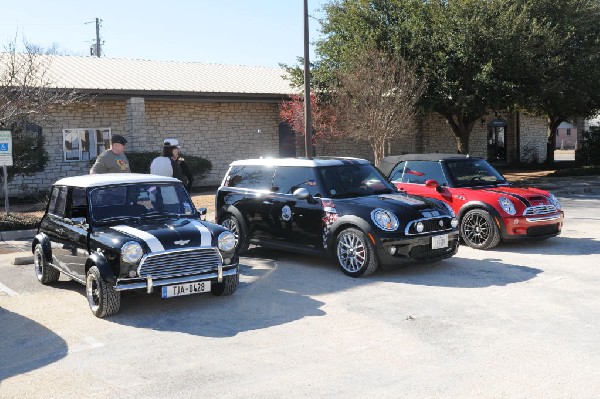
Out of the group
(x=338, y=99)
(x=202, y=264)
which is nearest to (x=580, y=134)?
(x=338, y=99)

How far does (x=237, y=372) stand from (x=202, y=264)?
6.79ft

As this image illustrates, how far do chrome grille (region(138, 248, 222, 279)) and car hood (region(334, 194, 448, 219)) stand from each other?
237cm

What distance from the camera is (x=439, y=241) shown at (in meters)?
8.46

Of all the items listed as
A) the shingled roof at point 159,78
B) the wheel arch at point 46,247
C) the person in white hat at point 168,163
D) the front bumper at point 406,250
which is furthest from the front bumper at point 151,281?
the shingled roof at point 159,78

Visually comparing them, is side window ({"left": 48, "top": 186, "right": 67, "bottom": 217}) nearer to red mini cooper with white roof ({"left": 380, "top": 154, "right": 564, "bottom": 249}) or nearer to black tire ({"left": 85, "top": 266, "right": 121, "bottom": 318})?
black tire ({"left": 85, "top": 266, "right": 121, "bottom": 318})

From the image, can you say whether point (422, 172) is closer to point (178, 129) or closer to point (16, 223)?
point (16, 223)

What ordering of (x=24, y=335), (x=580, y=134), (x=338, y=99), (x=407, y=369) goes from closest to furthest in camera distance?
(x=407, y=369) < (x=24, y=335) < (x=338, y=99) < (x=580, y=134)

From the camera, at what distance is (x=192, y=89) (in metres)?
22.5

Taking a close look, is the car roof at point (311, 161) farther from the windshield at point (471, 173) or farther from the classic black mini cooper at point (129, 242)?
the windshield at point (471, 173)

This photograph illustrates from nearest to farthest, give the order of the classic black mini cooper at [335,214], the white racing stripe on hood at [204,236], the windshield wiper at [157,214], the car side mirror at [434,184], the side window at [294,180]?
the white racing stripe on hood at [204,236] < the windshield wiper at [157,214] < the classic black mini cooper at [335,214] < the side window at [294,180] < the car side mirror at [434,184]

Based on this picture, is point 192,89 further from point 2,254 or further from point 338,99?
point 2,254

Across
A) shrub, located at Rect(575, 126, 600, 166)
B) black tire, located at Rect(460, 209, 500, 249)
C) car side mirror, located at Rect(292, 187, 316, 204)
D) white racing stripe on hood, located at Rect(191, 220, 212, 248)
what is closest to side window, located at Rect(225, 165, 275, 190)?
car side mirror, located at Rect(292, 187, 316, 204)

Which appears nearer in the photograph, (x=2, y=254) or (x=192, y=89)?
(x=2, y=254)

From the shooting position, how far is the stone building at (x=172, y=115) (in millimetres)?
21031
